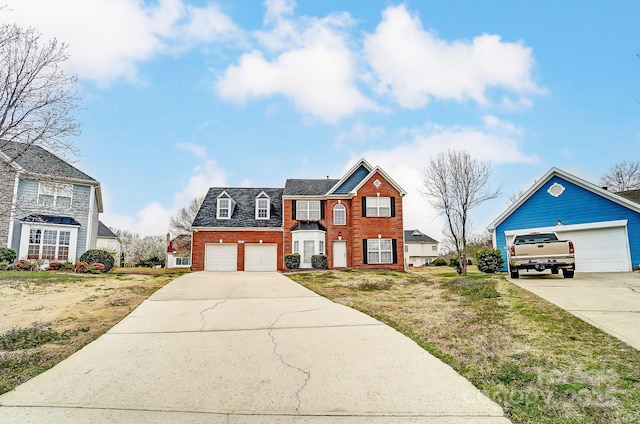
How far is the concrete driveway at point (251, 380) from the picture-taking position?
4.27 metres

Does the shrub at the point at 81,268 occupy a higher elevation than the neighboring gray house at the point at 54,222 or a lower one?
lower

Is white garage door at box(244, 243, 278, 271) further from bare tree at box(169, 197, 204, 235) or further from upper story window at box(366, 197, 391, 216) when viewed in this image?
bare tree at box(169, 197, 204, 235)

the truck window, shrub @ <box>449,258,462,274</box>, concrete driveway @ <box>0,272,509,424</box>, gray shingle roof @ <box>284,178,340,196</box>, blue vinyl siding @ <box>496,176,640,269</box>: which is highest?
gray shingle roof @ <box>284,178,340,196</box>

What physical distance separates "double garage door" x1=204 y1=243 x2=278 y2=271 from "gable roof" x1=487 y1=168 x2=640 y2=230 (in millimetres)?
15096

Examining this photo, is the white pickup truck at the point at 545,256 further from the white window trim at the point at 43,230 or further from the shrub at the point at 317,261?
the white window trim at the point at 43,230

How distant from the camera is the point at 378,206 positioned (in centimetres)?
2758

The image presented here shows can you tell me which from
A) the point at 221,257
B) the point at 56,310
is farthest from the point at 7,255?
the point at 56,310

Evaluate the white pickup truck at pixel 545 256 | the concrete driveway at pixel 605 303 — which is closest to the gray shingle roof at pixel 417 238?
the white pickup truck at pixel 545 256

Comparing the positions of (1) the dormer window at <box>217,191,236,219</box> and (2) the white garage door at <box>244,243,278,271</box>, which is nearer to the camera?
(2) the white garage door at <box>244,243,278,271</box>

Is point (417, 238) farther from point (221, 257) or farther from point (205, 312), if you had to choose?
point (205, 312)

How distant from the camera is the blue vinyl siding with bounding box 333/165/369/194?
2888 centimetres

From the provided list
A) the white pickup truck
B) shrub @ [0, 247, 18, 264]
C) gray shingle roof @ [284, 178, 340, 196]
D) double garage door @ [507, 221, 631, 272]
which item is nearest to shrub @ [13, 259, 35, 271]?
shrub @ [0, 247, 18, 264]

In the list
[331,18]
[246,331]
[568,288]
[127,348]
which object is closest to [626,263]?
[568,288]

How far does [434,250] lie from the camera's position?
211 feet
